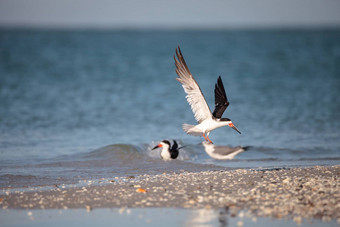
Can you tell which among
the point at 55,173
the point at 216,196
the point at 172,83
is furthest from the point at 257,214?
the point at 172,83

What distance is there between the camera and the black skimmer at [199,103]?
9602 mm

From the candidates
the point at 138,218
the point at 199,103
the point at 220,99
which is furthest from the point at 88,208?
the point at 220,99

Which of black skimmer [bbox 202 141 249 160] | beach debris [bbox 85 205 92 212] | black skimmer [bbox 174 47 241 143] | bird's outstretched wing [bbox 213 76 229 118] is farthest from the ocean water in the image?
beach debris [bbox 85 205 92 212]

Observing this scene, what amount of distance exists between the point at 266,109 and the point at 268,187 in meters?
11.5

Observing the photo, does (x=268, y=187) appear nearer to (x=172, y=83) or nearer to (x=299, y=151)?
(x=299, y=151)

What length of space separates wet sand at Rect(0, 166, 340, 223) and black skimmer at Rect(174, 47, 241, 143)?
1712 millimetres

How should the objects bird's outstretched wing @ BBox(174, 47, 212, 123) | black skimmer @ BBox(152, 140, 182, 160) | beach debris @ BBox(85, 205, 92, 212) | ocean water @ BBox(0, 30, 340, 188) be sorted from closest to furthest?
beach debris @ BBox(85, 205, 92, 212) < bird's outstretched wing @ BBox(174, 47, 212, 123) < ocean water @ BBox(0, 30, 340, 188) < black skimmer @ BBox(152, 140, 182, 160)

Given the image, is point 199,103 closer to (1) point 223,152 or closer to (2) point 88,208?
(1) point 223,152

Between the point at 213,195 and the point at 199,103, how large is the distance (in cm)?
300

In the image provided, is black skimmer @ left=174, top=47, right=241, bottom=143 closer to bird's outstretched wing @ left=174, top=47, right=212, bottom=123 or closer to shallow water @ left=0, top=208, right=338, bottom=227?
bird's outstretched wing @ left=174, top=47, right=212, bottom=123

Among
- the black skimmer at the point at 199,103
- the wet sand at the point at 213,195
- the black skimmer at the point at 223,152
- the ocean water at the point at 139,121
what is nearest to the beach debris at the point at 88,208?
the wet sand at the point at 213,195

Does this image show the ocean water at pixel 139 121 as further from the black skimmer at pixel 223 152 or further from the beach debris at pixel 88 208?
the beach debris at pixel 88 208

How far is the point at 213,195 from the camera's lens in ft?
23.4

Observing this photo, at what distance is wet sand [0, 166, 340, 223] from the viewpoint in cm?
643
